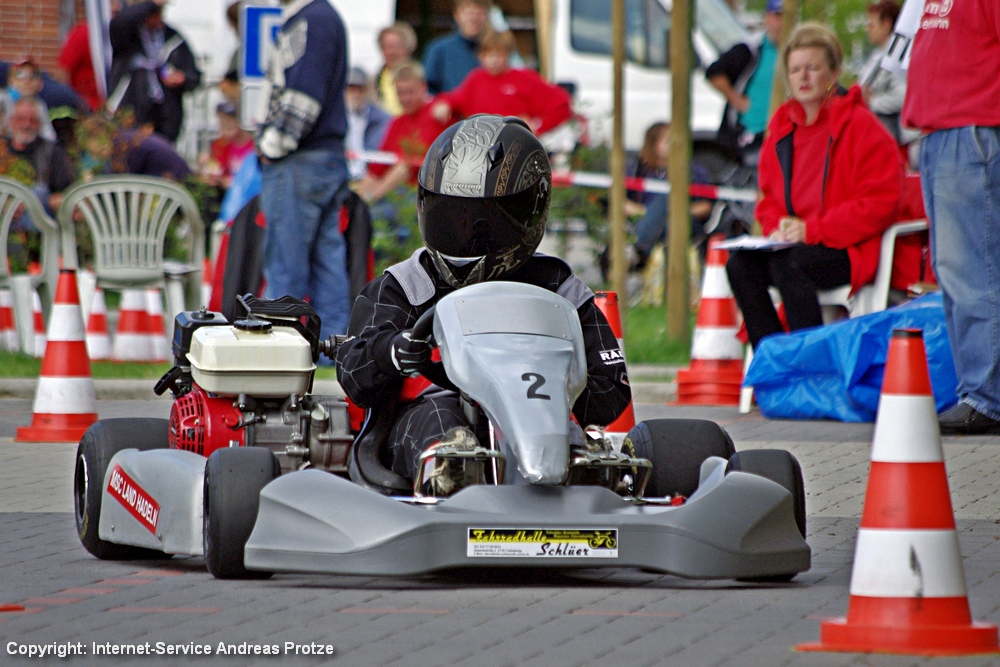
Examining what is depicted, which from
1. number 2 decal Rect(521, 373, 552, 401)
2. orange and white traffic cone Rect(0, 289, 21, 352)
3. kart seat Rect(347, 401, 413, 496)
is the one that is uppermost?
number 2 decal Rect(521, 373, 552, 401)

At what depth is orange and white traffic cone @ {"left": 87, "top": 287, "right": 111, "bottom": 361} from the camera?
13.0 m

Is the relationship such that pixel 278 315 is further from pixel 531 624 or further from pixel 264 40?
pixel 264 40

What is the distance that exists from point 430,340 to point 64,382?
4.36 meters

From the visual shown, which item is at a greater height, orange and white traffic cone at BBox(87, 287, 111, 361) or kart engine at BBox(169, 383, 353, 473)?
kart engine at BBox(169, 383, 353, 473)

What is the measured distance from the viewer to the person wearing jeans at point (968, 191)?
823 centimetres

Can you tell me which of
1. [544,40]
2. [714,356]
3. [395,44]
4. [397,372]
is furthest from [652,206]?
[397,372]

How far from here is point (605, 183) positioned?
1695cm

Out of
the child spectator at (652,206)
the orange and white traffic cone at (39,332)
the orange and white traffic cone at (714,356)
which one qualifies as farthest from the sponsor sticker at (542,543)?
the child spectator at (652,206)

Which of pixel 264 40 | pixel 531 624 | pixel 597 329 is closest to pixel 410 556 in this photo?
pixel 531 624

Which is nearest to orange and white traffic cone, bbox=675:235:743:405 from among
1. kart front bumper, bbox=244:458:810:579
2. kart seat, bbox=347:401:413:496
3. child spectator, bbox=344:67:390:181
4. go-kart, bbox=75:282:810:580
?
go-kart, bbox=75:282:810:580

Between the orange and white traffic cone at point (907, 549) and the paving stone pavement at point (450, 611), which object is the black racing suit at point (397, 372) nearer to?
the paving stone pavement at point (450, 611)

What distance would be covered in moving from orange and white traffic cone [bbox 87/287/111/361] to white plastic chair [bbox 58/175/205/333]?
226 mm

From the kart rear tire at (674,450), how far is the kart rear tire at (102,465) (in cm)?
151

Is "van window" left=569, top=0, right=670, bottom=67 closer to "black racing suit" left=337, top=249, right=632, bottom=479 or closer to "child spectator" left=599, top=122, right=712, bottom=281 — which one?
"child spectator" left=599, top=122, right=712, bottom=281
